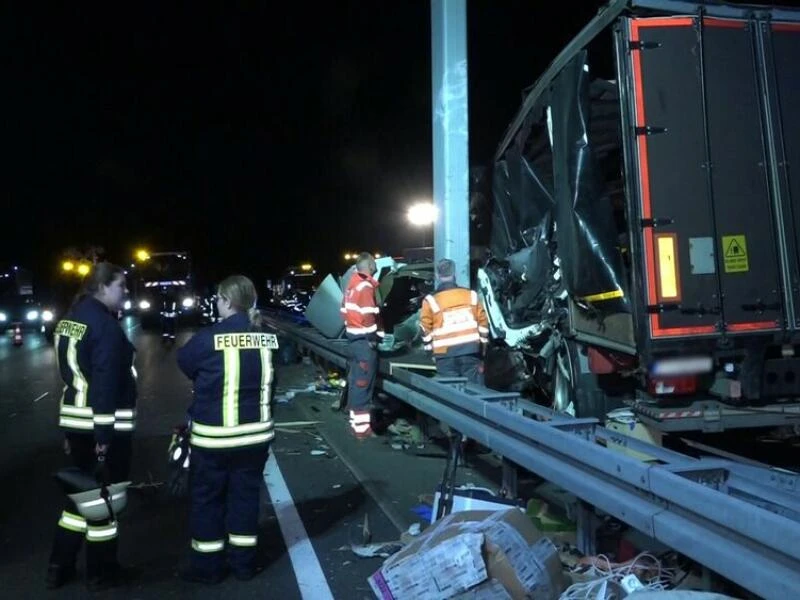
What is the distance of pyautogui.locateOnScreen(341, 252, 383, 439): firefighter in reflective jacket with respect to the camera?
30.2 ft

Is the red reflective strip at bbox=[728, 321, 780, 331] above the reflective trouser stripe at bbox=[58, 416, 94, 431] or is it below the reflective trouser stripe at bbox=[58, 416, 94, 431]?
above

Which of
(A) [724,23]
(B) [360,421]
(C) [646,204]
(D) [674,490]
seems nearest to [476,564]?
(D) [674,490]

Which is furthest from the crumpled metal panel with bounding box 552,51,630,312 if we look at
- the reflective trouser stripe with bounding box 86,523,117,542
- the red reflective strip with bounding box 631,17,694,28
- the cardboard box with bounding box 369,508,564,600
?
the reflective trouser stripe with bounding box 86,523,117,542

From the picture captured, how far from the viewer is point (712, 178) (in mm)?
5922

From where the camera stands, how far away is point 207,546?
4.94 meters

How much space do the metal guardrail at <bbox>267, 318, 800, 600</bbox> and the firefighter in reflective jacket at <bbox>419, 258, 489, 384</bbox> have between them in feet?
6.32

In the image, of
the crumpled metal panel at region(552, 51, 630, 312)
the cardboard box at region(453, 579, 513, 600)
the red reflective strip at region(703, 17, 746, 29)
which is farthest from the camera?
the crumpled metal panel at region(552, 51, 630, 312)

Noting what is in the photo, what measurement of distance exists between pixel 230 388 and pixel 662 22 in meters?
3.83

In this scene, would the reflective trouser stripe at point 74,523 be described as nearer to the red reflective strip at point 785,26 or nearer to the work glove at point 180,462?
the work glove at point 180,462

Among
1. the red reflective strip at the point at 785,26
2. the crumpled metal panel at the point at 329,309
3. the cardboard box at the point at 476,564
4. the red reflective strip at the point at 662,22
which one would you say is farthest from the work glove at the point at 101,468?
the crumpled metal panel at the point at 329,309

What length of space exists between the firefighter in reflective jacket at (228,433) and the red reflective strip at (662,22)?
3243 millimetres

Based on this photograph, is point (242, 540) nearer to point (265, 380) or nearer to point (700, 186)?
point (265, 380)

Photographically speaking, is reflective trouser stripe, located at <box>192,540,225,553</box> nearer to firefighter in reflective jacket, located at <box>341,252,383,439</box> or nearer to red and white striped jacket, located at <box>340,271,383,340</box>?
firefighter in reflective jacket, located at <box>341,252,383,439</box>

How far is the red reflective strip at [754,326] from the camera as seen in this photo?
589cm
